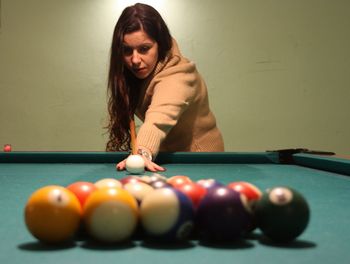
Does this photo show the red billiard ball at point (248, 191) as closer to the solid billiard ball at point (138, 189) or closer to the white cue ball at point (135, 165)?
the solid billiard ball at point (138, 189)

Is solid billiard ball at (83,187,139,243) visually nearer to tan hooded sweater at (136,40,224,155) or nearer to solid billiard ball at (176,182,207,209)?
solid billiard ball at (176,182,207,209)

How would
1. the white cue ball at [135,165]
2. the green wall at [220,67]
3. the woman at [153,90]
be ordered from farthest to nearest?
the green wall at [220,67] < the woman at [153,90] < the white cue ball at [135,165]

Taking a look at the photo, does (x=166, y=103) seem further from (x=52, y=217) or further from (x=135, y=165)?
(x=52, y=217)

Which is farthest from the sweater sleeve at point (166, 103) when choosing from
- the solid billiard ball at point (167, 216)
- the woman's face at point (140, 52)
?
the solid billiard ball at point (167, 216)

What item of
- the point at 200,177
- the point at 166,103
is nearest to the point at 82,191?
the point at 200,177

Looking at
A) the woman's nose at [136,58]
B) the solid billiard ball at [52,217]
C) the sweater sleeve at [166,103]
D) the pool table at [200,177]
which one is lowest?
the pool table at [200,177]

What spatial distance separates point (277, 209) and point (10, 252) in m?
0.48

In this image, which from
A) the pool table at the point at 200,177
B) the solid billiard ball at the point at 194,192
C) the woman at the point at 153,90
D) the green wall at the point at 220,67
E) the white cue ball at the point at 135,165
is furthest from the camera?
the green wall at the point at 220,67

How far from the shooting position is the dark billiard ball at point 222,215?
0.85 metres

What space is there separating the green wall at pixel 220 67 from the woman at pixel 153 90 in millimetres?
1580

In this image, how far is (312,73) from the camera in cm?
456

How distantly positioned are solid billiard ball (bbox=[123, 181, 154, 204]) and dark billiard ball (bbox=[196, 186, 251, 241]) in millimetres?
138

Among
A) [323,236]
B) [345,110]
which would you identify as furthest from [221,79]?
[323,236]

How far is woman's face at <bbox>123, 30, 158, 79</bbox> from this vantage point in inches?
104
